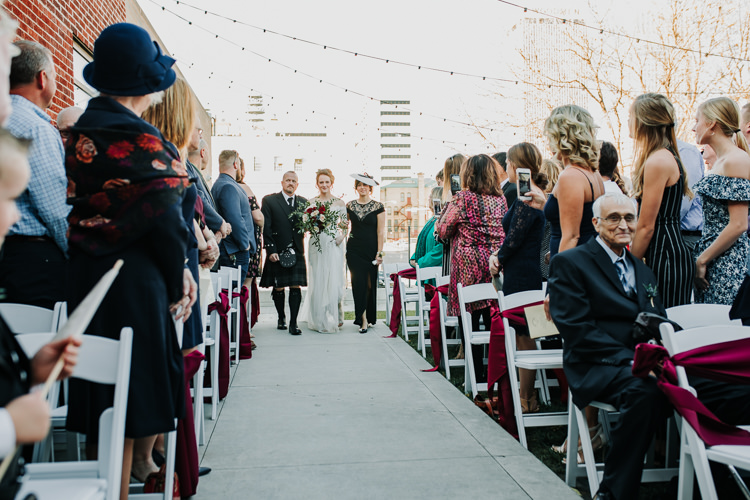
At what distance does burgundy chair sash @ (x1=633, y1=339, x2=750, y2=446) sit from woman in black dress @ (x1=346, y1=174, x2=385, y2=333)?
6.36 m

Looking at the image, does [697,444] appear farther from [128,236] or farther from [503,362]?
[128,236]

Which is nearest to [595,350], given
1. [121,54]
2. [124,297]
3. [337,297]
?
[124,297]

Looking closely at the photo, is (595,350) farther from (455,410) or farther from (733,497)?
(455,410)

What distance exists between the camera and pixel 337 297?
28.9 feet

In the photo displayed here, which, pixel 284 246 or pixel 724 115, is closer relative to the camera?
pixel 724 115


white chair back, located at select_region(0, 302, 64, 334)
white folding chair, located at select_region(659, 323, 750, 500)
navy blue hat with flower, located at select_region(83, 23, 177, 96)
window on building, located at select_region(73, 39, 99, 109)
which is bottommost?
white folding chair, located at select_region(659, 323, 750, 500)

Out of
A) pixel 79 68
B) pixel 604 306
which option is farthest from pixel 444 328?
pixel 79 68

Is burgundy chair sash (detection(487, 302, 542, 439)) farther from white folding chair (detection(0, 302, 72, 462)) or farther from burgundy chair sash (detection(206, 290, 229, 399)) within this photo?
white folding chair (detection(0, 302, 72, 462))

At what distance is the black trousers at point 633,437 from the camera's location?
8.77ft

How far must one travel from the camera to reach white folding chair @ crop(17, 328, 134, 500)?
182 cm

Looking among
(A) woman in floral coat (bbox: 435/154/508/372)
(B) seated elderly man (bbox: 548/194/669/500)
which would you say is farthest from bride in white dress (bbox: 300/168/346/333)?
(B) seated elderly man (bbox: 548/194/669/500)

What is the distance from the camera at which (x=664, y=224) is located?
366 centimetres

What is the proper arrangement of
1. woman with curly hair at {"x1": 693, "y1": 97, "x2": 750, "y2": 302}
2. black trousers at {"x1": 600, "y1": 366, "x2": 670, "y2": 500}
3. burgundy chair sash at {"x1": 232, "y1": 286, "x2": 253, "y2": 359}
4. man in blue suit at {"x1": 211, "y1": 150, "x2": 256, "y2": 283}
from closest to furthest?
black trousers at {"x1": 600, "y1": 366, "x2": 670, "y2": 500} < woman with curly hair at {"x1": 693, "y1": 97, "x2": 750, "y2": 302} < man in blue suit at {"x1": 211, "y1": 150, "x2": 256, "y2": 283} < burgundy chair sash at {"x1": 232, "y1": 286, "x2": 253, "y2": 359}

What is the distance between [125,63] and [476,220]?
368 cm
